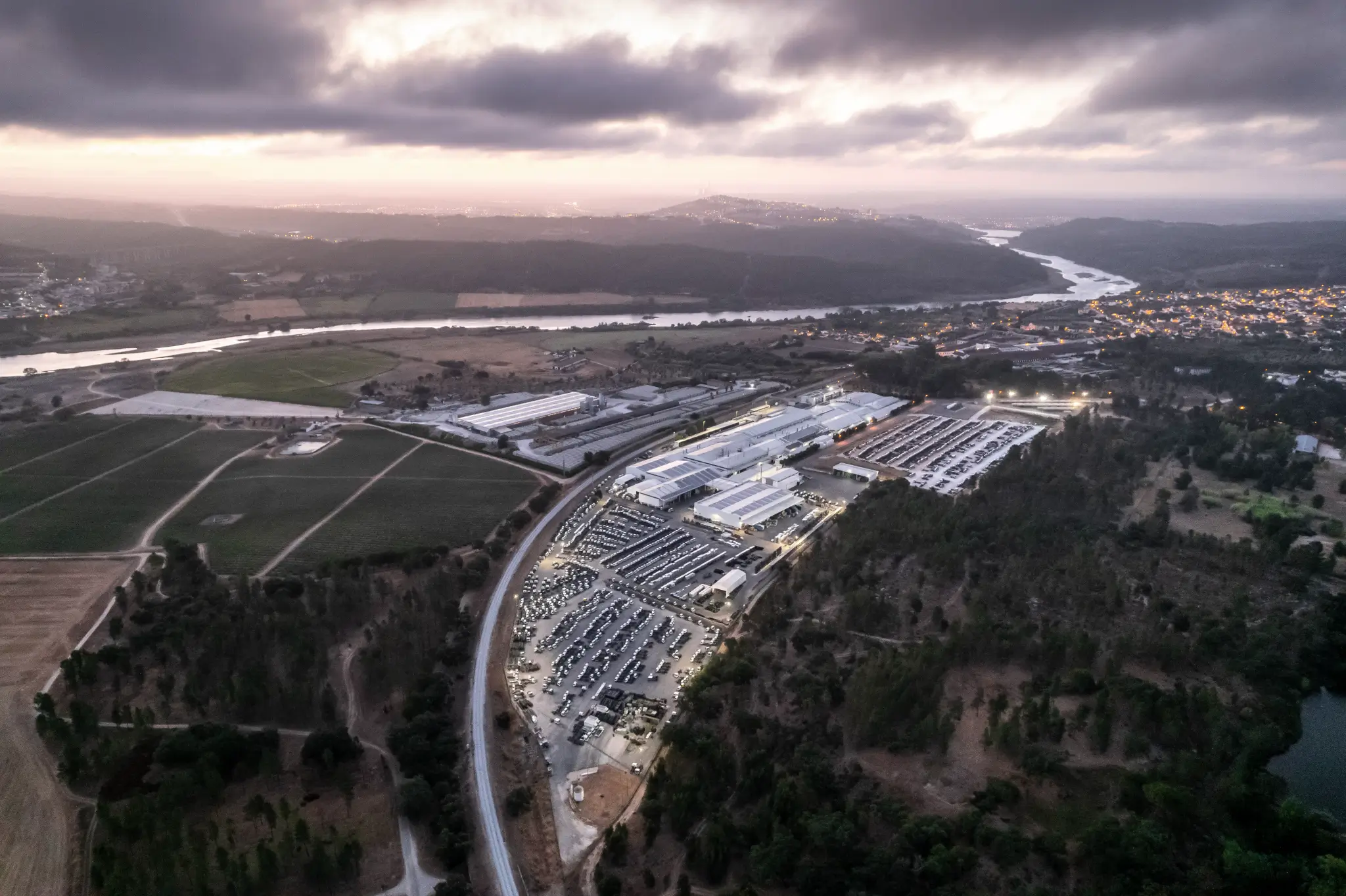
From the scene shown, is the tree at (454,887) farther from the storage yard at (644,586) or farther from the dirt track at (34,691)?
the dirt track at (34,691)

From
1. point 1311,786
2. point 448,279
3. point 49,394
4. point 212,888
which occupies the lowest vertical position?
point 1311,786

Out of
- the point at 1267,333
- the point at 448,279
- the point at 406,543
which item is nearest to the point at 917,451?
the point at 406,543

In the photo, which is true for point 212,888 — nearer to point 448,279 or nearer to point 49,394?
point 49,394

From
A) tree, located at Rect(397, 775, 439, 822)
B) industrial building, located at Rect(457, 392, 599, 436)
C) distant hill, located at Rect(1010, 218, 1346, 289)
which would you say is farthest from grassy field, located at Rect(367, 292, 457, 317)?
distant hill, located at Rect(1010, 218, 1346, 289)

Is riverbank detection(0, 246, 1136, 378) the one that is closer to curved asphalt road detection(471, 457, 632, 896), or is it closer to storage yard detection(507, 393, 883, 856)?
storage yard detection(507, 393, 883, 856)

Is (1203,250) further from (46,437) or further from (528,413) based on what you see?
(46,437)
